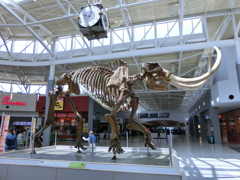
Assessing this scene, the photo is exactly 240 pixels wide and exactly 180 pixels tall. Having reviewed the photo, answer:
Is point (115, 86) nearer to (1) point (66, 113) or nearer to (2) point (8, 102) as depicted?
(1) point (66, 113)

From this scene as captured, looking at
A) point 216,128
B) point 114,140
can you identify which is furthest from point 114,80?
point 216,128

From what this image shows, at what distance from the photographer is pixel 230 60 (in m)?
13.2

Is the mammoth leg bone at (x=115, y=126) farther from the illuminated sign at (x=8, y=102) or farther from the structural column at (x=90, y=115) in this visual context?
the illuminated sign at (x=8, y=102)

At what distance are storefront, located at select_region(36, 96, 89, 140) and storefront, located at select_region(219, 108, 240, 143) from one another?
45.6 feet

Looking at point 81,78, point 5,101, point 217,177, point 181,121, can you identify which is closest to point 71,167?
point 81,78

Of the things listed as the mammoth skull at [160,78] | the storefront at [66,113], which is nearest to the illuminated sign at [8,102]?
the storefront at [66,113]

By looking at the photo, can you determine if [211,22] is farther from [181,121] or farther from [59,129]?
[181,121]

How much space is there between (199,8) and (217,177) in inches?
390

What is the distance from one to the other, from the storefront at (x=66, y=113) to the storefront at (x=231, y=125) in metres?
13.9

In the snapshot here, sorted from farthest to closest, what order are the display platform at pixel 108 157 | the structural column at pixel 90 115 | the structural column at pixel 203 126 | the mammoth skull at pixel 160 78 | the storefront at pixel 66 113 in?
the structural column at pixel 203 126 → the storefront at pixel 66 113 → the structural column at pixel 90 115 → the display platform at pixel 108 157 → the mammoth skull at pixel 160 78

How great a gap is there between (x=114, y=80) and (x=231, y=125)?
673 inches

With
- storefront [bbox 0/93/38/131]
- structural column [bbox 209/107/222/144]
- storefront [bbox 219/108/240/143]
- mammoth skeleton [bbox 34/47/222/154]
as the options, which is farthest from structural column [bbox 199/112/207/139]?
storefront [bbox 0/93/38/131]

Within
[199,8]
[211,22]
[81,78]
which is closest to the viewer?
[81,78]

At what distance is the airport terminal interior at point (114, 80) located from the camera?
4.35 meters
